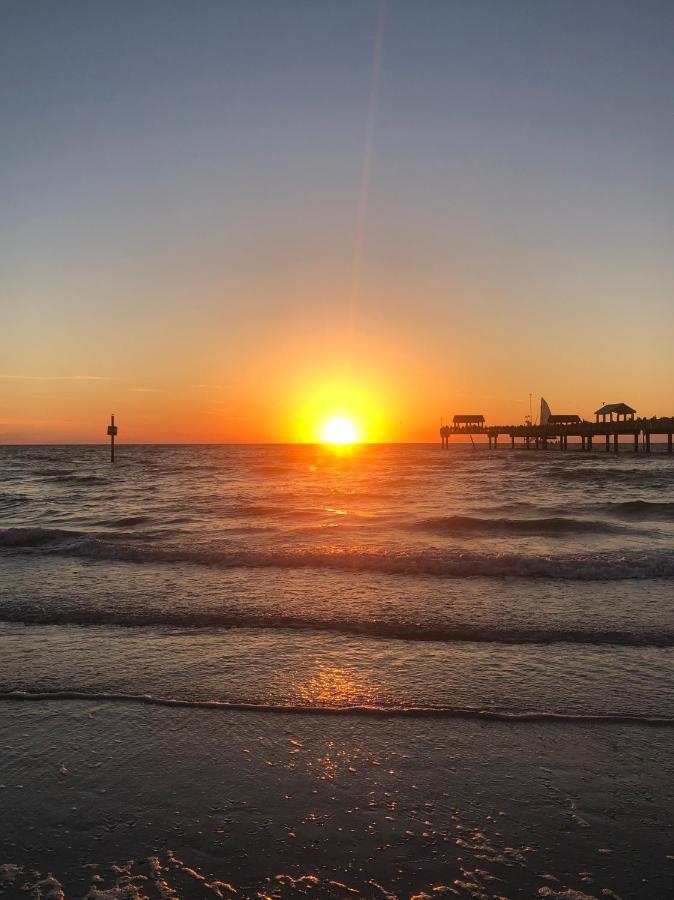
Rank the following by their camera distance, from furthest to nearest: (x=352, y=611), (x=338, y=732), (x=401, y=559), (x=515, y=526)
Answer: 1. (x=515, y=526)
2. (x=401, y=559)
3. (x=352, y=611)
4. (x=338, y=732)

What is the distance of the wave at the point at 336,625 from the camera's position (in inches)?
265

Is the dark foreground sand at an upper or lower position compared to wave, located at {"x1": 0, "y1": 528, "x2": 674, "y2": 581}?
upper

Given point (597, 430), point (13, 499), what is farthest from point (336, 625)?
point (597, 430)

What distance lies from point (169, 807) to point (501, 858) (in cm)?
178

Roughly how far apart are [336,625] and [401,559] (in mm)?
4889

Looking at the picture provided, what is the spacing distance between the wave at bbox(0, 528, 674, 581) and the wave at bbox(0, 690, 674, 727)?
6.16 metres

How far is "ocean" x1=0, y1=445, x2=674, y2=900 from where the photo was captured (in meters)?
2.88

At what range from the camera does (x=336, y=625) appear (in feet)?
24.1

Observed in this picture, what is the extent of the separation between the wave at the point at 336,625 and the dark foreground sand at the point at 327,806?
2339mm

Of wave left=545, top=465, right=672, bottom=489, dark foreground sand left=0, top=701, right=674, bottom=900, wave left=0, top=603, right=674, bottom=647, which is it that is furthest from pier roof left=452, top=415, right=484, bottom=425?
dark foreground sand left=0, top=701, right=674, bottom=900

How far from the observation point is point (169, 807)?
336cm

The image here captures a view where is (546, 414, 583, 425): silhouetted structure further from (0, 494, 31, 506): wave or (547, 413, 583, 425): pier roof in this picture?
(0, 494, 31, 506): wave

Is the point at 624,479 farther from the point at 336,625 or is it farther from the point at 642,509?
the point at 336,625

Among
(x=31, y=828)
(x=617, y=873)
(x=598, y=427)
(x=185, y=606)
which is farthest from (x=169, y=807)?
(x=598, y=427)
